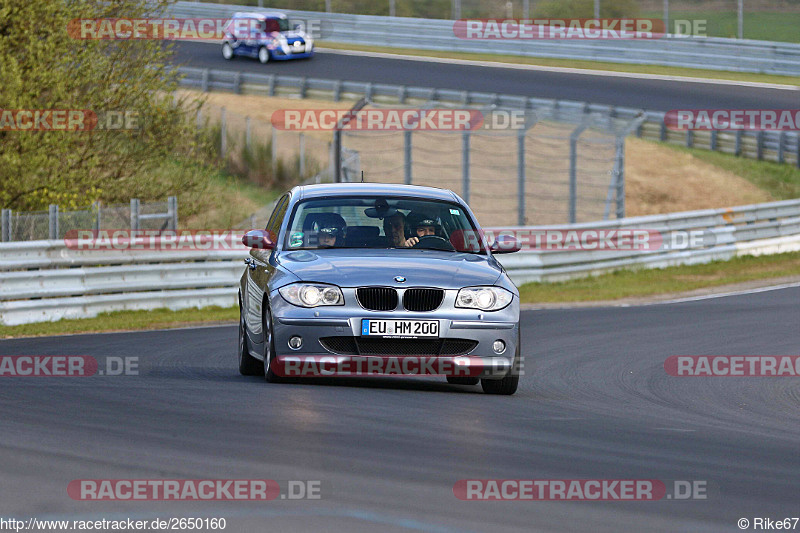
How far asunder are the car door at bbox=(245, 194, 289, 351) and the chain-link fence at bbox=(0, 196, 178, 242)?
748 cm

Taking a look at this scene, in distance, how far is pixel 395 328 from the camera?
941 cm

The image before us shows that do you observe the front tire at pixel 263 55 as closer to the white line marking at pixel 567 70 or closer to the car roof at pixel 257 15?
the car roof at pixel 257 15

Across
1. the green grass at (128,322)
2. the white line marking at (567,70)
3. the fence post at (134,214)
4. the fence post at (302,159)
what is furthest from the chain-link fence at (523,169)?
the green grass at (128,322)

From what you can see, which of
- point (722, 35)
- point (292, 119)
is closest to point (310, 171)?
point (292, 119)

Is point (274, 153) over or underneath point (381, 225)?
underneath

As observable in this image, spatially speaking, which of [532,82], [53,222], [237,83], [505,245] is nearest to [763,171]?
[532,82]

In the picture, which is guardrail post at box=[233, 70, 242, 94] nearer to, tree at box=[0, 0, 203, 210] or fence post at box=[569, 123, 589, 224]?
tree at box=[0, 0, 203, 210]

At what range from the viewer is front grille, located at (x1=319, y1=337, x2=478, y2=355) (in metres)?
9.45

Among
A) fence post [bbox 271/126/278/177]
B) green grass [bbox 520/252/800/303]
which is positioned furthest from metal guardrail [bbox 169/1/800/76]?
green grass [bbox 520/252/800/303]

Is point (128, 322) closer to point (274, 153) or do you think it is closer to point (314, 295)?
point (314, 295)

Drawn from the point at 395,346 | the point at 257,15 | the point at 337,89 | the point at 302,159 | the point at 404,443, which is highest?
the point at 257,15

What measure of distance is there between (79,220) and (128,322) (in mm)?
2191

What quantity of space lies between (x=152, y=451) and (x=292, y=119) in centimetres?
3478

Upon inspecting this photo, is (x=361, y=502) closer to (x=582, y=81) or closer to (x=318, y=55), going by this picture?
(x=582, y=81)
